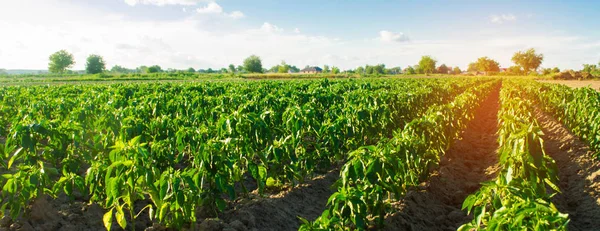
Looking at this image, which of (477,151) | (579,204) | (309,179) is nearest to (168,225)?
(309,179)

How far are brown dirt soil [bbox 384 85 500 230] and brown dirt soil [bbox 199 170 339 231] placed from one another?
1.28 metres

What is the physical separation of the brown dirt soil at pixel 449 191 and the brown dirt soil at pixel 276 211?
1284 mm

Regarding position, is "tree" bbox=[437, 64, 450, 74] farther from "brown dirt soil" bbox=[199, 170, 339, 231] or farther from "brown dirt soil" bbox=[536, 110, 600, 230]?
"brown dirt soil" bbox=[199, 170, 339, 231]

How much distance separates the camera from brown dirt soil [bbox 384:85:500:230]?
18.4 feet

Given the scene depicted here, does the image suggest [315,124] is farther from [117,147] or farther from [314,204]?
[117,147]

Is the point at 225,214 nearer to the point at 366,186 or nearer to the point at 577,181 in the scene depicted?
the point at 366,186

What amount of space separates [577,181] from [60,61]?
134 m

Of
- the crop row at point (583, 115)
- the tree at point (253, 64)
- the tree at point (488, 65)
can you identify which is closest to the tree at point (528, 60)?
the tree at point (488, 65)

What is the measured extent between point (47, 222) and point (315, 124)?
4.50 m

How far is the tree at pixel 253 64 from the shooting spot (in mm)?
115188

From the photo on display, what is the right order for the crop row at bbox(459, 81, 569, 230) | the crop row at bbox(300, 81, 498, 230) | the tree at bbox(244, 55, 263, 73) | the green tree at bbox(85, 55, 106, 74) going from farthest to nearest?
the tree at bbox(244, 55, 263, 73), the green tree at bbox(85, 55, 106, 74), the crop row at bbox(300, 81, 498, 230), the crop row at bbox(459, 81, 569, 230)

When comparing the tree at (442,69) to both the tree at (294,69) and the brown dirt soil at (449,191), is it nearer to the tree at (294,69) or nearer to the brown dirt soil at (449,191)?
the tree at (294,69)

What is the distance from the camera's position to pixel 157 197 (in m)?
4.21

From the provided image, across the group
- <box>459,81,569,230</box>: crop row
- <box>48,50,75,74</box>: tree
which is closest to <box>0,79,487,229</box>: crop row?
<box>459,81,569,230</box>: crop row
